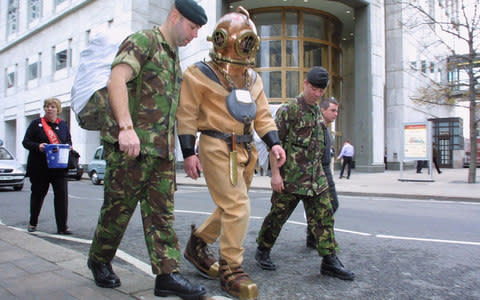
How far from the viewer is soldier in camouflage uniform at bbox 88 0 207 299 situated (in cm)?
237

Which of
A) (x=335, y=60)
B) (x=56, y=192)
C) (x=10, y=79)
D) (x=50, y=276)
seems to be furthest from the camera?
(x=10, y=79)

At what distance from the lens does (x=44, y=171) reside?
4.81 meters

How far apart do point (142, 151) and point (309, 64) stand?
21.5 metres

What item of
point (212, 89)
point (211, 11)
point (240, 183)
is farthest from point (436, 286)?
point (211, 11)

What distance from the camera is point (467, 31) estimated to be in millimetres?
13664

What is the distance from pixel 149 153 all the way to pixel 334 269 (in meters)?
1.69

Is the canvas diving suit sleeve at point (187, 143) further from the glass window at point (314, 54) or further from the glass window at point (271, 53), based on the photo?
the glass window at point (314, 54)

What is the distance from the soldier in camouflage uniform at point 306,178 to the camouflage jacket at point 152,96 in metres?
1.01

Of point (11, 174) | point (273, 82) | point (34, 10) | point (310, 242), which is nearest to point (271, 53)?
point (273, 82)

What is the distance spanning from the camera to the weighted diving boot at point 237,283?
2461 mm

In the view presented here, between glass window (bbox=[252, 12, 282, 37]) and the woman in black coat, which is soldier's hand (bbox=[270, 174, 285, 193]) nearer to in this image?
the woman in black coat

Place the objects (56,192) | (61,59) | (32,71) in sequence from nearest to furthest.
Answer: (56,192)
(61,59)
(32,71)

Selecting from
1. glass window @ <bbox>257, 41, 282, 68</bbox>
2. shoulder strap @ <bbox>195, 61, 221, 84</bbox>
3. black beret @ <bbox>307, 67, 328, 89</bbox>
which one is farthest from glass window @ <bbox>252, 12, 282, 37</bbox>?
shoulder strap @ <bbox>195, 61, 221, 84</bbox>

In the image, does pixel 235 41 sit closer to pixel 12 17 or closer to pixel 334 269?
pixel 334 269
